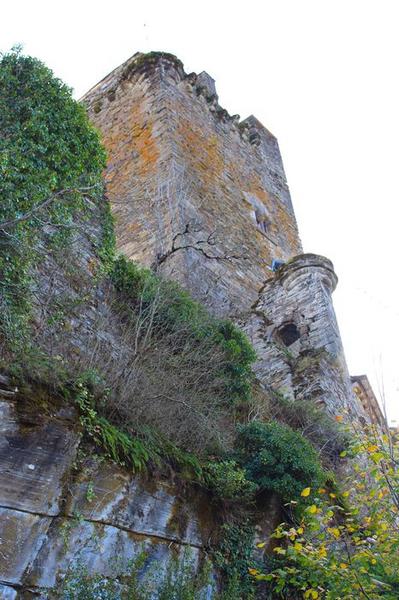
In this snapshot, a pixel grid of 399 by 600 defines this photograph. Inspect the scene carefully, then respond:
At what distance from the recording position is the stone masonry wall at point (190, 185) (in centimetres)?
1257

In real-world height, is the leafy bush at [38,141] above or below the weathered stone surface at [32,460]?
above

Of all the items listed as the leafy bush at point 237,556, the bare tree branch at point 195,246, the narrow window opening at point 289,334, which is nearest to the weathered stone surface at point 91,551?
the leafy bush at point 237,556

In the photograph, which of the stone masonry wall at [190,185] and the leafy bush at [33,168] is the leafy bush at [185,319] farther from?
the stone masonry wall at [190,185]

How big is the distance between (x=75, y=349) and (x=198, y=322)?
2.49 m

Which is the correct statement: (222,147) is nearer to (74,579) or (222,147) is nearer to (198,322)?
(198,322)

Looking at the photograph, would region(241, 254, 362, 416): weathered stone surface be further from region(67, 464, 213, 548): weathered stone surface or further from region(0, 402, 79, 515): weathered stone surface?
region(0, 402, 79, 515): weathered stone surface

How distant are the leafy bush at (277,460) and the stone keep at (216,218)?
3.96 m

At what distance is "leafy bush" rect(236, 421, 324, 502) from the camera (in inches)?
237

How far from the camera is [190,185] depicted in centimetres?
1368

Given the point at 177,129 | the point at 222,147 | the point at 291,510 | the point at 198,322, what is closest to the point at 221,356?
the point at 198,322

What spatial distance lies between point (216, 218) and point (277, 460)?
8.49 m

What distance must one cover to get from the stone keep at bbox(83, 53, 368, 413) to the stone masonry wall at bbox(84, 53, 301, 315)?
1.3 inches

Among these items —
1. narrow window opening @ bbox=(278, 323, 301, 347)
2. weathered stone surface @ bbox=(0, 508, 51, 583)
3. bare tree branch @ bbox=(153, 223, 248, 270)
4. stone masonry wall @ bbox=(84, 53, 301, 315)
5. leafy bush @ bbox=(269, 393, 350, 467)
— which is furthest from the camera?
stone masonry wall @ bbox=(84, 53, 301, 315)

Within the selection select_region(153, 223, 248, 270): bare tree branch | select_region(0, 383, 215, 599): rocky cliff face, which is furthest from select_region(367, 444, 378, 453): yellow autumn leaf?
select_region(153, 223, 248, 270): bare tree branch
